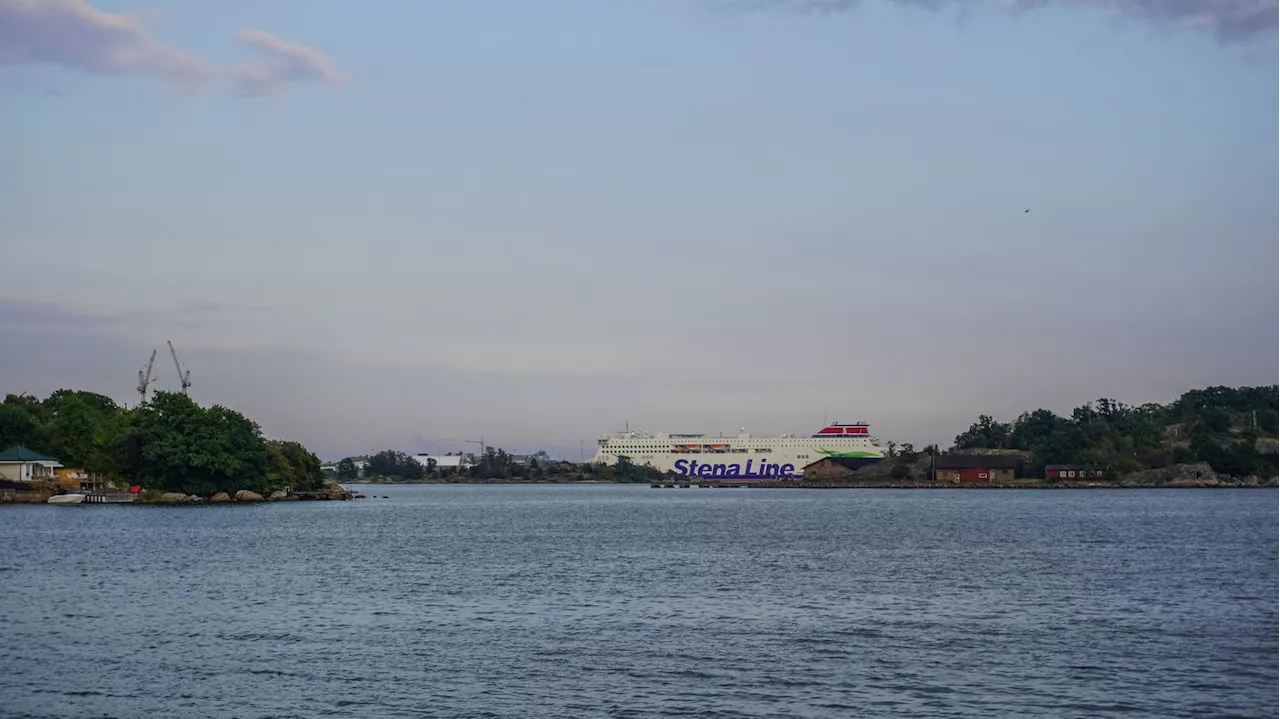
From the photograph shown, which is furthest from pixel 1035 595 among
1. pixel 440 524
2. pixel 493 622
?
pixel 440 524

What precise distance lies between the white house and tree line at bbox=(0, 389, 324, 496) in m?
3.83

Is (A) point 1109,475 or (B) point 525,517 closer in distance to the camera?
(B) point 525,517

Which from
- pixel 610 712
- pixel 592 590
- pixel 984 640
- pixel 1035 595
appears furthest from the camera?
pixel 592 590

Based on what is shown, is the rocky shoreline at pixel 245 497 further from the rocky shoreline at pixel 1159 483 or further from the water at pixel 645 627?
the rocky shoreline at pixel 1159 483

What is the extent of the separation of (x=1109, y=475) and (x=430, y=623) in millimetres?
142819

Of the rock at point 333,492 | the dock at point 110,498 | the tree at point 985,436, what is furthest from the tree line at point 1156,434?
the dock at point 110,498

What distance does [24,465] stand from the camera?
108m

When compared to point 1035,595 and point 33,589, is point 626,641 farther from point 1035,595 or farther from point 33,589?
point 33,589

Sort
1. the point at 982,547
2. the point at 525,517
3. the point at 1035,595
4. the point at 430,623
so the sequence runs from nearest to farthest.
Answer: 1. the point at 430,623
2. the point at 1035,595
3. the point at 982,547
4. the point at 525,517

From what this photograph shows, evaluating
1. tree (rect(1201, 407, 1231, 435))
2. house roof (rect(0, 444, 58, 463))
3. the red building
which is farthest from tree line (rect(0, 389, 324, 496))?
tree (rect(1201, 407, 1231, 435))

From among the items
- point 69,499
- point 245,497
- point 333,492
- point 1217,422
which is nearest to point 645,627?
point 69,499

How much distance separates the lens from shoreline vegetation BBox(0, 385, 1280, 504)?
328ft

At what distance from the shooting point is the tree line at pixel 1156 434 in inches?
6181

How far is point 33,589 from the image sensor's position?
122 feet
